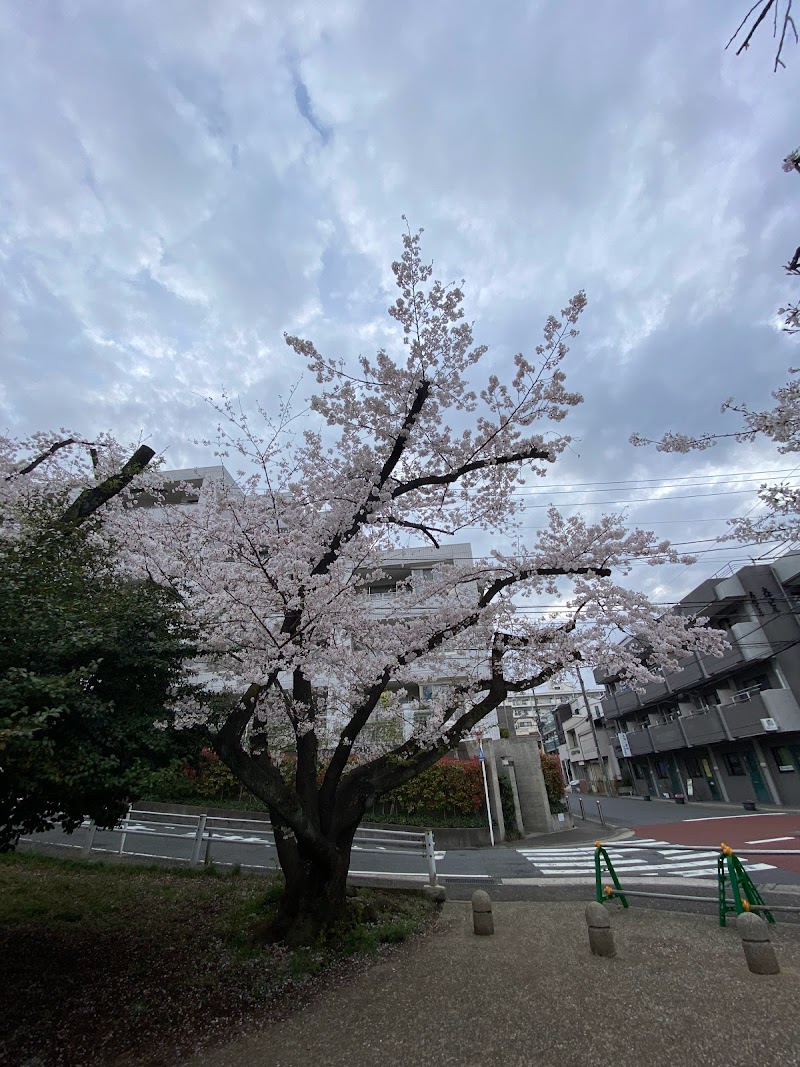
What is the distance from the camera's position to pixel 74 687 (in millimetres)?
4426

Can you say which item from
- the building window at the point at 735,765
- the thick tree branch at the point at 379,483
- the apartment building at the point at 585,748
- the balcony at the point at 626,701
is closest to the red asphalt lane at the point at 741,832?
the building window at the point at 735,765

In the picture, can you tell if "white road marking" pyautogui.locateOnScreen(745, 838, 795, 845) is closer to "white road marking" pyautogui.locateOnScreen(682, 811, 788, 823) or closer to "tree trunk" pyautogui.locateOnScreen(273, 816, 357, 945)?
"white road marking" pyautogui.locateOnScreen(682, 811, 788, 823)

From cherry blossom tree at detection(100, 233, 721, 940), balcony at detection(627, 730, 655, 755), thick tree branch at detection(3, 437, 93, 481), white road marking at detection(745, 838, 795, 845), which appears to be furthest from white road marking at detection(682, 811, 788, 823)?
thick tree branch at detection(3, 437, 93, 481)

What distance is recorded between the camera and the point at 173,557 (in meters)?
8.60

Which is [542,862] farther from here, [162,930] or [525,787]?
[162,930]

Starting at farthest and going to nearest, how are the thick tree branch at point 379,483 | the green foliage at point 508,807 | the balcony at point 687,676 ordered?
the balcony at point 687,676 → the green foliage at point 508,807 → the thick tree branch at point 379,483

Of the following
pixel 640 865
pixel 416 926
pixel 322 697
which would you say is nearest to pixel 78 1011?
pixel 416 926

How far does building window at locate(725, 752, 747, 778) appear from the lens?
87.3 ft

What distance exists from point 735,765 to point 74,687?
1289 inches

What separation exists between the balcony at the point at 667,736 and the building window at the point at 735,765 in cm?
226

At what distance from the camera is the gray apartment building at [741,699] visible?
2252 centimetres

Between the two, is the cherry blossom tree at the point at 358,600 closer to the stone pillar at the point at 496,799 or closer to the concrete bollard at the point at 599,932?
the concrete bollard at the point at 599,932

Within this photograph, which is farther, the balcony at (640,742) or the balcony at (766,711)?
the balcony at (640,742)

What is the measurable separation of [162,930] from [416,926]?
11.2 ft
